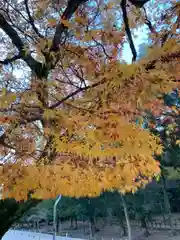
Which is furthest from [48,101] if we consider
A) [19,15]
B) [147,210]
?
[147,210]

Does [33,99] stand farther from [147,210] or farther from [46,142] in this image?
[147,210]

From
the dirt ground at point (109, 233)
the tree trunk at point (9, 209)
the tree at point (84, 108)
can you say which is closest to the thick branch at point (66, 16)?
the tree at point (84, 108)

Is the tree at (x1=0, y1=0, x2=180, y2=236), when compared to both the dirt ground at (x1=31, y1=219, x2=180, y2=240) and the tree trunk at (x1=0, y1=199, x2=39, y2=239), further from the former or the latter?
the dirt ground at (x1=31, y1=219, x2=180, y2=240)

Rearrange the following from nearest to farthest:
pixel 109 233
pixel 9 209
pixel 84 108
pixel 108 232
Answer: pixel 84 108, pixel 9 209, pixel 109 233, pixel 108 232

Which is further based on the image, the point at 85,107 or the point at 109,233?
the point at 109,233

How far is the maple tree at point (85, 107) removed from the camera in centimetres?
91

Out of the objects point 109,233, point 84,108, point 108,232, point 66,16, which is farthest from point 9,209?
point 108,232

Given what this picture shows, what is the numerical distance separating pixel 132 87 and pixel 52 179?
0.64 meters

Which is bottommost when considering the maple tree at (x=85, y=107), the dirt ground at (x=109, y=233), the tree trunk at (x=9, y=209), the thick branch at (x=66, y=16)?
the dirt ground at (x=109, y=233)

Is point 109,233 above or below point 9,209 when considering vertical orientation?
below

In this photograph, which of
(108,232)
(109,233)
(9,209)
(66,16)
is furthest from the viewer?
(108,232)

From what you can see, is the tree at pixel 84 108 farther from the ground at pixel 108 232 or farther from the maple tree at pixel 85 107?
the ground at pixel 108 232

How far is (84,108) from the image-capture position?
3.60ft

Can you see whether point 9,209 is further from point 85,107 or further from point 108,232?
point 108,232
